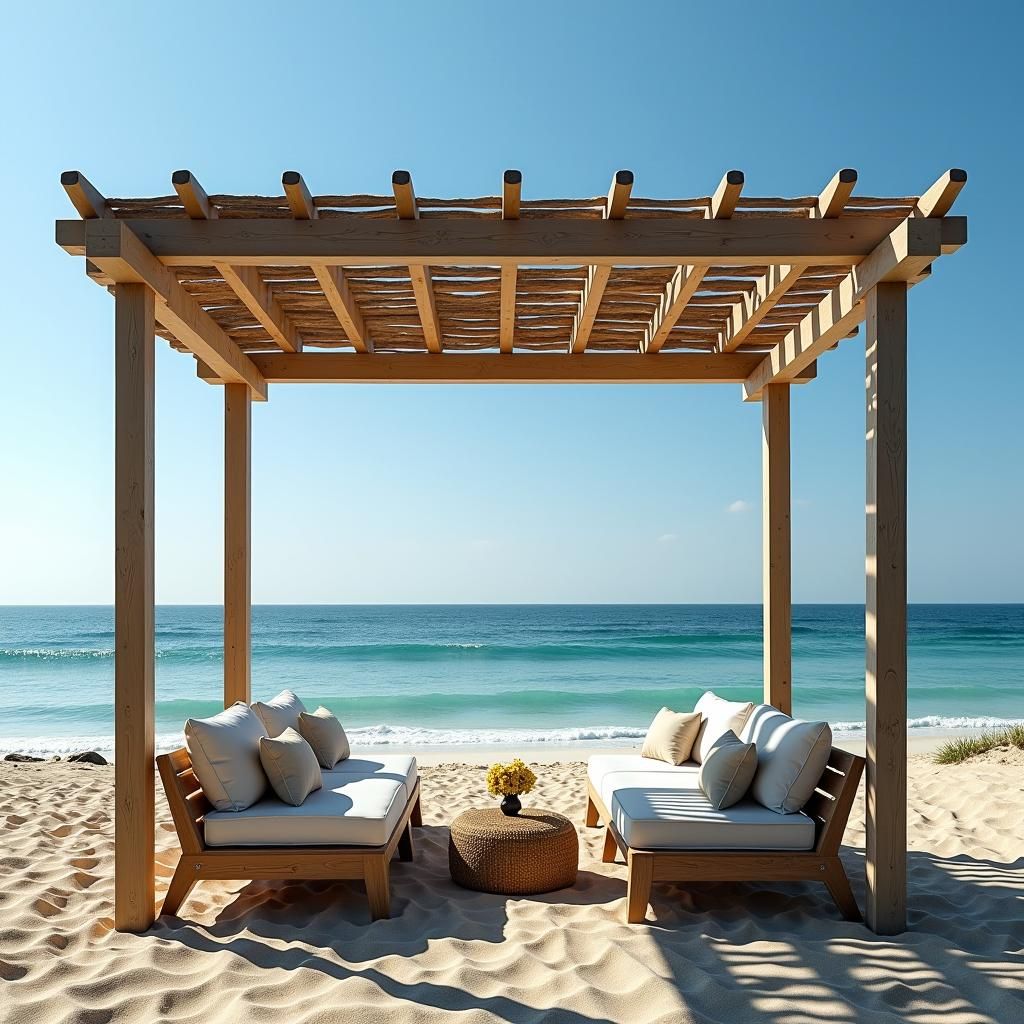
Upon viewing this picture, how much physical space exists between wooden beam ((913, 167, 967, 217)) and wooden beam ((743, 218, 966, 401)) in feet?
0.18

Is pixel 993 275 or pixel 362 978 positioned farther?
pixel 993 275

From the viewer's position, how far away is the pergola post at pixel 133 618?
11.5 feet

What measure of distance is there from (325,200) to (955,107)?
1035cm

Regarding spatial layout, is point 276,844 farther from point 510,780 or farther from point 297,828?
point 510,780

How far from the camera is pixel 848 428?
23.8m

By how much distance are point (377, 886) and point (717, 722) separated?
1987mm

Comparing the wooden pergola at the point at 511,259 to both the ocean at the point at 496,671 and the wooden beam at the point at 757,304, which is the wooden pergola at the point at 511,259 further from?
the ocean at the point at 496,671

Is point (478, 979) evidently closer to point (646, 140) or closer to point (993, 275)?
point (646, 140)

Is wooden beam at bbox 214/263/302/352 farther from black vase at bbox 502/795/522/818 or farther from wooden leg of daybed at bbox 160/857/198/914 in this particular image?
black vase at bbox 502/795/522/818

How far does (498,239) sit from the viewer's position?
364 centimetres

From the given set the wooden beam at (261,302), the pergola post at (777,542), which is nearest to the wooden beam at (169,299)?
the wooden beam at (261,302)

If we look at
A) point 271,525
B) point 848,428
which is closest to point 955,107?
point 848,428

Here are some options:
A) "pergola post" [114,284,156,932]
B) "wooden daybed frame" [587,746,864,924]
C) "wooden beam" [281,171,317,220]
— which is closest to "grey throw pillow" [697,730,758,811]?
"wooden daybed frame" [587,746,864,924]

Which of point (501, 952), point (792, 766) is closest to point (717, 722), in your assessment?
point (792, 766)
